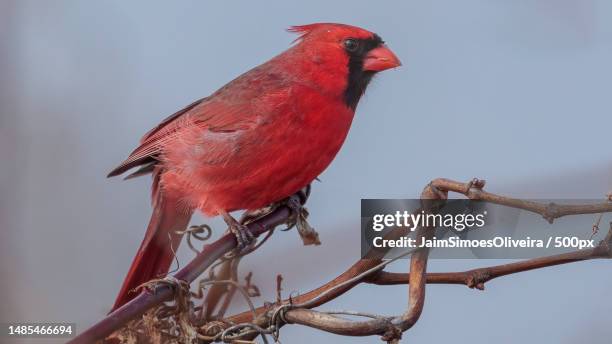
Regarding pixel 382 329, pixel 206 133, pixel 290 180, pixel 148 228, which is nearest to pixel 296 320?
pixel 382 329

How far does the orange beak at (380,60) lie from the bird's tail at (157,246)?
1.59 ft

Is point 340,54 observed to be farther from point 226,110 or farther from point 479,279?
point 479,279

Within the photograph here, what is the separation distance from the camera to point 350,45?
1730 mm

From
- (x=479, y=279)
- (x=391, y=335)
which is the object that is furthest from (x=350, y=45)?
(x=391, y=335)

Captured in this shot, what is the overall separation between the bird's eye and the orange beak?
0.12ft

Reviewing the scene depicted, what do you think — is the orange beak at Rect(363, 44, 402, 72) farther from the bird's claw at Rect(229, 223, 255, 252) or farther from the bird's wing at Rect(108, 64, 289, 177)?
the bird's claw at Rect(229, 223, 255, 252)

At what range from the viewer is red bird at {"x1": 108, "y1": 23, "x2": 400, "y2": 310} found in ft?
5.36

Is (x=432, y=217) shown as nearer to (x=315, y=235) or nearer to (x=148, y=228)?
(x=315, y=235)

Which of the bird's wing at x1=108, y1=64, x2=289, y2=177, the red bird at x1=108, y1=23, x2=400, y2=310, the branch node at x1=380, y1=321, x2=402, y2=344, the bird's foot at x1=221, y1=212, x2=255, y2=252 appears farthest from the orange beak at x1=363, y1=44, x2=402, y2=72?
the branch node at x1=380, y1=321, x2=402, y2=344

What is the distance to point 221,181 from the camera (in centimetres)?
175

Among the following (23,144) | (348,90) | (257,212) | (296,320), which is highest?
(348,90)

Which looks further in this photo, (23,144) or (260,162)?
(260,162)

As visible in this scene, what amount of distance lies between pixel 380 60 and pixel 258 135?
0.28m

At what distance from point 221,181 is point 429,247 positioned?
74 centimetres
